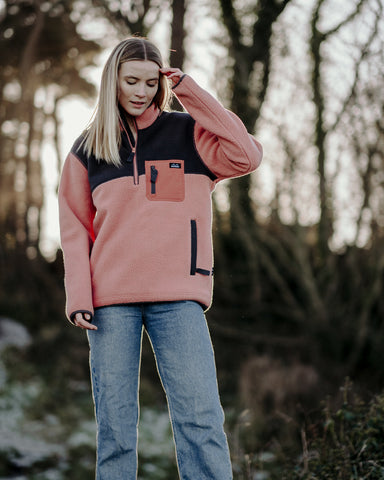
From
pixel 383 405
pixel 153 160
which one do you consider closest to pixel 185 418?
pixel 153 160

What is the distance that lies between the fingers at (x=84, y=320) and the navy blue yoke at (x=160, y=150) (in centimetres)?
49

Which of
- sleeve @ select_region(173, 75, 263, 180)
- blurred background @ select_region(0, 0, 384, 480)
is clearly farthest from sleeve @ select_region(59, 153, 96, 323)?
blurred background @ select_region(0, 0, 384, 480)

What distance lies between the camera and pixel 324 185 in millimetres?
7781

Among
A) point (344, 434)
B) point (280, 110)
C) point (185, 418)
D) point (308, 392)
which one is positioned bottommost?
point (308, 392)

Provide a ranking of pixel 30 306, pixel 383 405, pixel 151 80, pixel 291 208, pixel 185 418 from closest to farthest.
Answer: pixel 185 418 → pixel 151 80 → pixel 383 405 → pixel 291 208 → pixel 30 306

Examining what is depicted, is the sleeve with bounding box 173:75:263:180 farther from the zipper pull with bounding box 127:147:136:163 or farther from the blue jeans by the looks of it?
the blue jeans

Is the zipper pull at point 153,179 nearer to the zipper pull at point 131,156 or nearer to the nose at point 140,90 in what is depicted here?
the zipper pull at point 131,156

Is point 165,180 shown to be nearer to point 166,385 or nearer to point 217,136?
point 217,136

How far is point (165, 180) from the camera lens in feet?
7.47

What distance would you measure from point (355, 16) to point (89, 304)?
5743mm

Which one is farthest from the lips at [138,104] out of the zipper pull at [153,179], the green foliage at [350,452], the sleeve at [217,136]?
the green foliage at [350,452]

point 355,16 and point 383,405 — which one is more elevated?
point 355,16

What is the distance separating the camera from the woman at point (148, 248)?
2.12 m

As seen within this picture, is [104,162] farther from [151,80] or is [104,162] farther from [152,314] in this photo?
[152,314]
